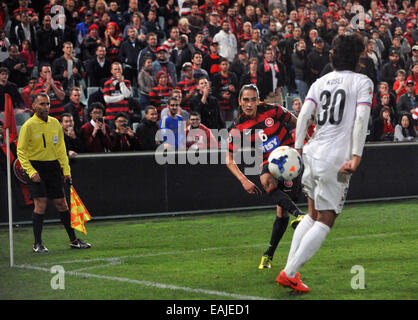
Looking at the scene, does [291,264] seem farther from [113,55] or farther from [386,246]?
[113,55]

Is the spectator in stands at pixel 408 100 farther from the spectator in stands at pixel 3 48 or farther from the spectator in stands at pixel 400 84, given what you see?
the spectator in stands at pixel 3 48

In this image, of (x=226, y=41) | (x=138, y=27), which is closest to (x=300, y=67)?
(x=226, y=41)

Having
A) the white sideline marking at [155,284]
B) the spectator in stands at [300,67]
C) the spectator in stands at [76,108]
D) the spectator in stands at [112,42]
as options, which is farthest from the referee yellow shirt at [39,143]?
the spectator in stands at [300,67]

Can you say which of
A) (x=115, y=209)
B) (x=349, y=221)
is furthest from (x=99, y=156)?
(x=349, y=221)

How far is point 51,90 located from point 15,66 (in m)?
1.44

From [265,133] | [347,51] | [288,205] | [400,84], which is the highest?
[347,51]

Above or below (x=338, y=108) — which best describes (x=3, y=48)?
above

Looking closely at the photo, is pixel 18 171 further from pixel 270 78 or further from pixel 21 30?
pixel 270 78

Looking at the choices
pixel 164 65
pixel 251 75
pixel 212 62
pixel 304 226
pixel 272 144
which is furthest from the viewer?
pixel 212 62

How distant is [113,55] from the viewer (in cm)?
1717

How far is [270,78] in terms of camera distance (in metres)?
18.0

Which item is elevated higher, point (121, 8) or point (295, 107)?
point (121, 8)
